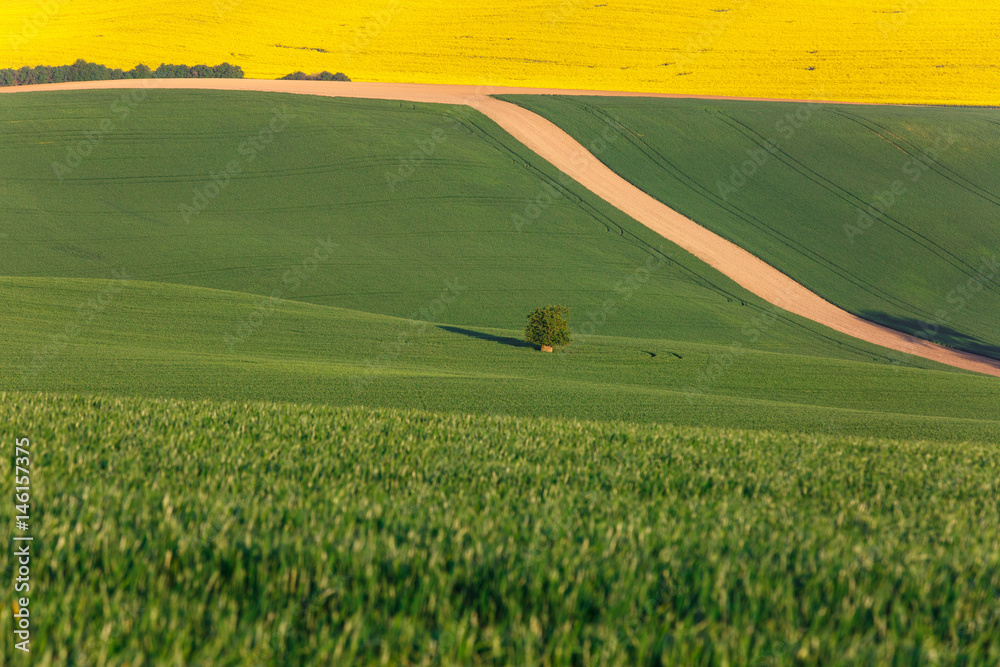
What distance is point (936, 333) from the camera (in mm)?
45562

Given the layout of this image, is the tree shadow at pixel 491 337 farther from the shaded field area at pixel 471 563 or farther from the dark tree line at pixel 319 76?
the dark tree line at pixel 319 76

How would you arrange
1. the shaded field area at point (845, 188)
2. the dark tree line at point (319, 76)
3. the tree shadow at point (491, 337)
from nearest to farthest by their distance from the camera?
the tree shadow at point (491, 337) < the shaded field area at point (845, 188) < the dark tree line at point (319, 76)

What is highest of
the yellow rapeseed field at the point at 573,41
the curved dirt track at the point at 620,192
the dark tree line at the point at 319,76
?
the yellow rapeseed field at the point at 573,41

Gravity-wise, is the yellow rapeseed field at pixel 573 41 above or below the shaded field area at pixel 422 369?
above

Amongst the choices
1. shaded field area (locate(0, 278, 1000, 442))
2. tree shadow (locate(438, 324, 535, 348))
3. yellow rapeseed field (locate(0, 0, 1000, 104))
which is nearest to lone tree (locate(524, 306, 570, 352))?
shaded field area (locate(0, 278, 1000, 442))

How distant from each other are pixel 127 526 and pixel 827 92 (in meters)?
96.5

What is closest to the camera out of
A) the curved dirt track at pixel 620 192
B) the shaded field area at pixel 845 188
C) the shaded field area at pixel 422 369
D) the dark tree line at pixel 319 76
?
the shaded field area at pixel 422 369

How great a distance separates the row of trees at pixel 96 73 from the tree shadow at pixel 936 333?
246 ft

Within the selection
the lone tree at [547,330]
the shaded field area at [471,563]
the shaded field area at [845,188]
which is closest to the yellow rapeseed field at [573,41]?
the shaded field area at [845,188]

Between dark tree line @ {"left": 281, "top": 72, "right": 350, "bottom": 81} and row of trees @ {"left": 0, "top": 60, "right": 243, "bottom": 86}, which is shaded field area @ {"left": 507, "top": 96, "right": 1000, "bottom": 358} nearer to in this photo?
dark tree line @ {"left": 281, "top": 72, "right": 350, "bottom": 81}

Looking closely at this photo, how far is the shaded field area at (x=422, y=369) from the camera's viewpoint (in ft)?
64.2

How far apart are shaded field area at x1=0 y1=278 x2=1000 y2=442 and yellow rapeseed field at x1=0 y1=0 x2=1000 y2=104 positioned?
62.7 metres

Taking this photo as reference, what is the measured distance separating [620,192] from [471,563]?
185ft

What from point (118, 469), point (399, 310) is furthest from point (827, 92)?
point (118, 469)
